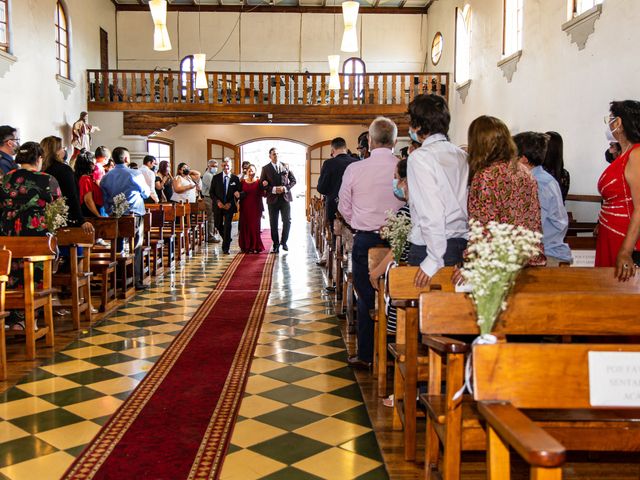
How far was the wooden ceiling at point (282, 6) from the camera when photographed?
65.2 ft

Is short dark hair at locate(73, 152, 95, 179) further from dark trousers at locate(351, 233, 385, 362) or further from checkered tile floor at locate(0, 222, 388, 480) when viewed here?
dark trousers at locate(351, 233, 385, 362)

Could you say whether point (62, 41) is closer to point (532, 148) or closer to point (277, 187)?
point (277, 187)

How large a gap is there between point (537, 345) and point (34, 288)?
445 centimetres

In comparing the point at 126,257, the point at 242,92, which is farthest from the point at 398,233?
the point at 242,92

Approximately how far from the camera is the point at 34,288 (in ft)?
17.8

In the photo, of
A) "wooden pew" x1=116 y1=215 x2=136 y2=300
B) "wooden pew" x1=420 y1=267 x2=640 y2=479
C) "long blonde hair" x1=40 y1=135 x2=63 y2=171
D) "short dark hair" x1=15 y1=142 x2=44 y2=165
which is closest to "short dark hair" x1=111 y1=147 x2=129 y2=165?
"wooden pew" x1=116 y1=215 x2=136 y2=300

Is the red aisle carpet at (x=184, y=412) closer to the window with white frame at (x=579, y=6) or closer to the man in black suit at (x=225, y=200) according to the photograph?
the man in black suit at (x=225, y=200)

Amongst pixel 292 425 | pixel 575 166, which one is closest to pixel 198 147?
pixel 575 166

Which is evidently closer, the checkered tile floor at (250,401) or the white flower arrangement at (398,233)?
the checkered tile floor at (250,401)

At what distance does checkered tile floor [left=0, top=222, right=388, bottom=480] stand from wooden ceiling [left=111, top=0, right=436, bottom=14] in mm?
14744

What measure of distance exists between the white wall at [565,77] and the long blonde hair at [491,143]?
514cm

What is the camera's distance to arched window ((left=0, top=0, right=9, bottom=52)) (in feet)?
39.2

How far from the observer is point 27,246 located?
5262 mm

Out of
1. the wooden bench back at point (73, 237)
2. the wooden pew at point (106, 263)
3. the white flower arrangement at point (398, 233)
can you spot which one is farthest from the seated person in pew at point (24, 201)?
the white flower arrangement at point (398, 233)
